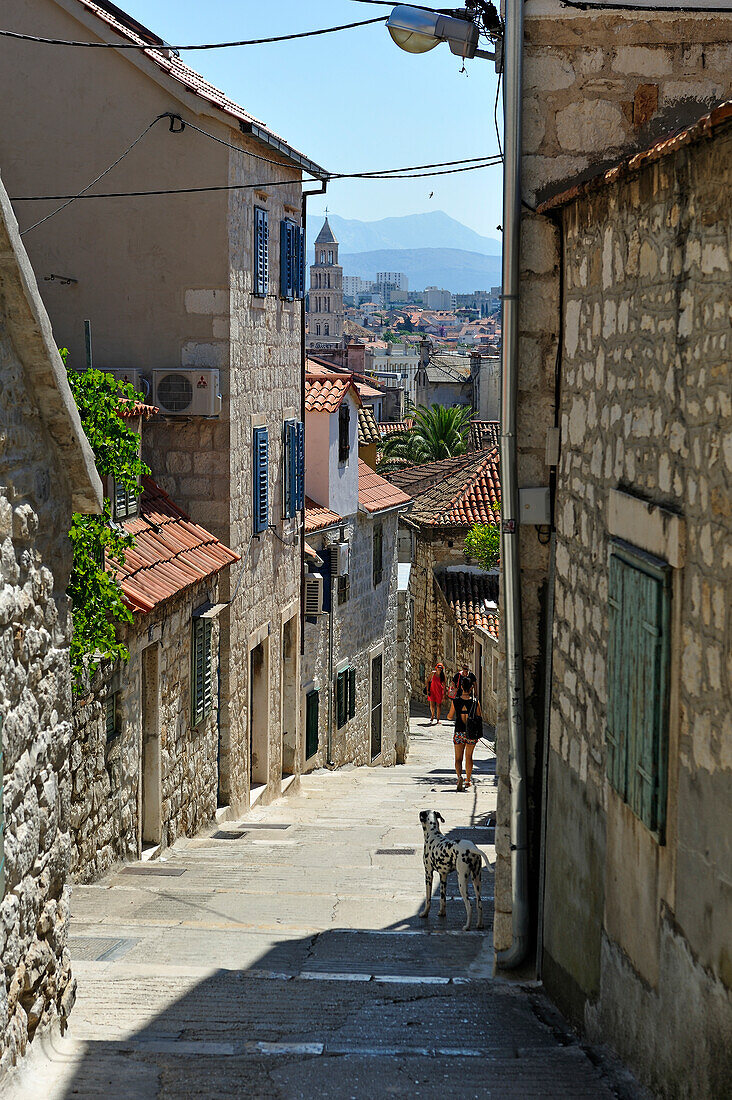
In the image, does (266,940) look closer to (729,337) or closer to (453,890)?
(453,890)

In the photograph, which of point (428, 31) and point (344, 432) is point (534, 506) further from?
point (344, 432)

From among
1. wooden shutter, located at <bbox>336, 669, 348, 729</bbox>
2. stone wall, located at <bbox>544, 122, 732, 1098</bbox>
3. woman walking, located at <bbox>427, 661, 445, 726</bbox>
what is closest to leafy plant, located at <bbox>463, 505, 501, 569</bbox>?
woman walking, located at <bbox>427, 661, 445, 726</bbox>

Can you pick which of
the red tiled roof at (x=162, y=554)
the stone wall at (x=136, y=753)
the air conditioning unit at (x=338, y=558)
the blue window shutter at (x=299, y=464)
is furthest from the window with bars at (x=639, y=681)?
the air conditioning unit at (x=338, y=558)

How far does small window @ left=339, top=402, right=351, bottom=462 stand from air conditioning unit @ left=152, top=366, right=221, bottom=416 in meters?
8.29

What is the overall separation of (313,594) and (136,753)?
9361 millimetres

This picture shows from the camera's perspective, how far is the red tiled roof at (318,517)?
2098 centimetres

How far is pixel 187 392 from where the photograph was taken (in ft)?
46.9

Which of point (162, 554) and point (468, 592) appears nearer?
point (162, 554)

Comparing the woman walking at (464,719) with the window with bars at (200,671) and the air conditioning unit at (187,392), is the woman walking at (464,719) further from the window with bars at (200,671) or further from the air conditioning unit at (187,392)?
the air conditioning unit at (187,392)

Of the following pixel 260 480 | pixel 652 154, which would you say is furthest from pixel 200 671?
pixel 652 154

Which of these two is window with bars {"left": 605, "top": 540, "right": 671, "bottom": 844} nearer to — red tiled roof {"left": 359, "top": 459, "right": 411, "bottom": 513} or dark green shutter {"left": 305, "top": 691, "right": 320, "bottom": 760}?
dark green shutter {"left": 305, "top": 691, "right": 320, "bottom": 760}

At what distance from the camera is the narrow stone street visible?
550cm

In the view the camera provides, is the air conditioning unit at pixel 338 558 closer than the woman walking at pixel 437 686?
Yes

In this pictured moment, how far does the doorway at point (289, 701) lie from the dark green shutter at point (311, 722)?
93 cm
